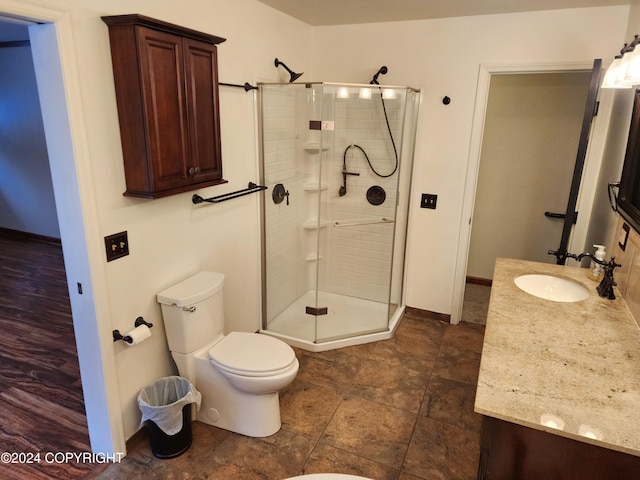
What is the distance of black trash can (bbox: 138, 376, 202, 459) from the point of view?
2043 millimetres

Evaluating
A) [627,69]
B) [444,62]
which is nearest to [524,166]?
[444,62]

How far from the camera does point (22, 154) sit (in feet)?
17.2

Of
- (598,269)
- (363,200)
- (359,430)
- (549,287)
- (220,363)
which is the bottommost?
(359,430)

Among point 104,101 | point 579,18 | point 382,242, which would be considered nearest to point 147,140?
point 104,101

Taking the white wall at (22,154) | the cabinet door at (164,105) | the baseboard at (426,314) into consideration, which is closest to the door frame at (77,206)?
the cabinet door at (164,105)

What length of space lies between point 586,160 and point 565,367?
79.8 inches

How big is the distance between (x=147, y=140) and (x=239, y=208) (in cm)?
110

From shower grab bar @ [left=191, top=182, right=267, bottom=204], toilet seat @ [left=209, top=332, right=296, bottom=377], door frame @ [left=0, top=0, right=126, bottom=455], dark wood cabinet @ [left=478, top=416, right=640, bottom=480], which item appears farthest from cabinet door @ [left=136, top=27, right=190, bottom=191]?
dark wood cabinet @ [left=478, top=416, right=640, bottom=480]

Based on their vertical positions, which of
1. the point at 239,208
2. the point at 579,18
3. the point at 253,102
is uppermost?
the point at 579,18

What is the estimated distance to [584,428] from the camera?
1.15 m

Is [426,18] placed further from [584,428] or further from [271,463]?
[271,463]

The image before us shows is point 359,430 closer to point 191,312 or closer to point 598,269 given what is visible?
point 191,312

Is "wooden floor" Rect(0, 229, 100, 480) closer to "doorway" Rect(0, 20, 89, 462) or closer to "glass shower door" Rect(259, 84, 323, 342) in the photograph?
"doorway" Rect(0, 20, 89, 462)

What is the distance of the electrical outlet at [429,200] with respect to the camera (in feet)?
11.2
